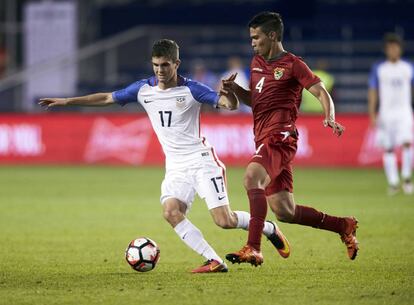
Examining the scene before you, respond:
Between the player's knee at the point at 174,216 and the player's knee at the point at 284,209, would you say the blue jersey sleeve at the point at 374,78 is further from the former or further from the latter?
the player's knee at the point at 174,216

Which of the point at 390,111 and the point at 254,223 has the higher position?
the point at 390,111

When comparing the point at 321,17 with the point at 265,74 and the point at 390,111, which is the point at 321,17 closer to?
the point at 390,111

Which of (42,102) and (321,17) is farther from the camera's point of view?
(321,17)

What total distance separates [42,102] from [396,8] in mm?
22137

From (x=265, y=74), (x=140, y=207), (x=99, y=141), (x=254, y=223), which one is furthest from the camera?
(x=99, y=141)

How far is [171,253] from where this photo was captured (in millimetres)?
9719

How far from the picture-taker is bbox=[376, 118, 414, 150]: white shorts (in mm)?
16250

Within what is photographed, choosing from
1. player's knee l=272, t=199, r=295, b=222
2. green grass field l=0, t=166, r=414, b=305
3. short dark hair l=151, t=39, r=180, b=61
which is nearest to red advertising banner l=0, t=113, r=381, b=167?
green grass field l=0, t=166, r=414, b=305

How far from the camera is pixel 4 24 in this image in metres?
29.1

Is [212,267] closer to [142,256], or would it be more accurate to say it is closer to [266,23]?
[142,256]

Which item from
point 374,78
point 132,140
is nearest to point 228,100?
point 374,78

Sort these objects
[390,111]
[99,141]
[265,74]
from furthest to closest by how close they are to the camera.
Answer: [99,141], [390,111], [265,74]

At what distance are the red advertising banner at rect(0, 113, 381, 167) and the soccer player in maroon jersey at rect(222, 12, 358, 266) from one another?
1296cm

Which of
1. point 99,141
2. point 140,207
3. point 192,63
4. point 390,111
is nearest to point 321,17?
point 192,63
